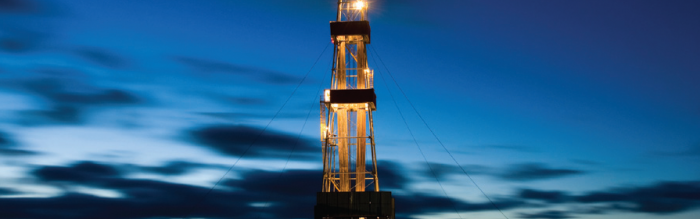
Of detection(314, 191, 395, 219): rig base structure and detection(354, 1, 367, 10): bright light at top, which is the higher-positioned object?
detection(354, 1, 367, 10): bright light at top

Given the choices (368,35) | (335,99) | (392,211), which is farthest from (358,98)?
(392,211)

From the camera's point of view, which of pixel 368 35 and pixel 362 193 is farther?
pixel 368 35

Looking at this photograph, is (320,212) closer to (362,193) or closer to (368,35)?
(362,193)

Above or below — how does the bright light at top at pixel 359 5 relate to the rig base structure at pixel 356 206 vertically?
above

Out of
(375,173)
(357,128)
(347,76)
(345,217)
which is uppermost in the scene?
(347,76)

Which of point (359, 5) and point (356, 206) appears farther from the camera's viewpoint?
point (359, 5)

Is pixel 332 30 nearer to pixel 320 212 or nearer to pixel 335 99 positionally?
pixel 335 99

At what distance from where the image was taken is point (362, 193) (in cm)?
5522

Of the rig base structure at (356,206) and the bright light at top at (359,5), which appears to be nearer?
the rig base structure at (356,206)

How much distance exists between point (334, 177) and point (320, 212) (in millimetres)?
3201

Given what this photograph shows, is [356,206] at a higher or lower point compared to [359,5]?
lower

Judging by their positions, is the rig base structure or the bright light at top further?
the bright light at top

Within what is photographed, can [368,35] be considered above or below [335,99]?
above

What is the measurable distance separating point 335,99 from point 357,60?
13.3 feet
